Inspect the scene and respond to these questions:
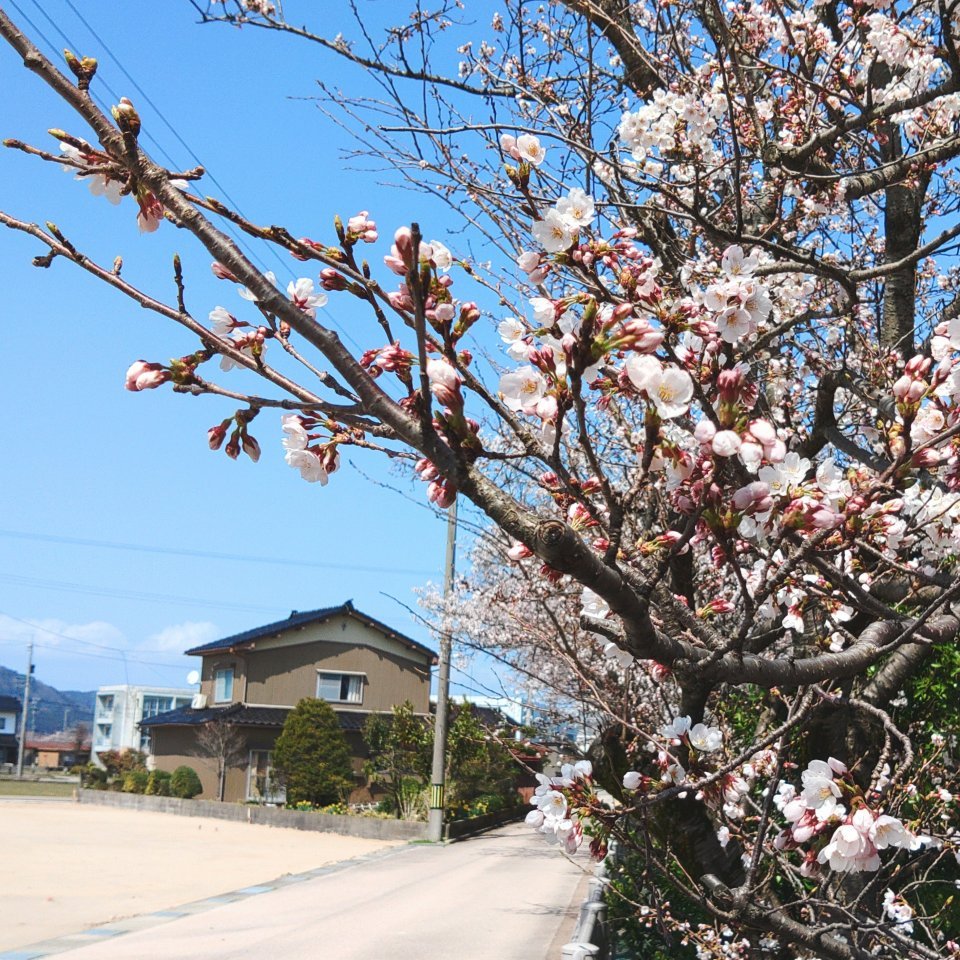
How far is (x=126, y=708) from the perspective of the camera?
251ft

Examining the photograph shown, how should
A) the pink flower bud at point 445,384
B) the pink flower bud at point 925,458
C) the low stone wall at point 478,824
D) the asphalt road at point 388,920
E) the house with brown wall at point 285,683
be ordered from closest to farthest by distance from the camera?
the pink flower bud at point 445,384 < the pink flower bud at point 925,458 < the asphalt road at point 388,920 < the low stone wall at point 478,824 < the house with brown wall at point 285,683

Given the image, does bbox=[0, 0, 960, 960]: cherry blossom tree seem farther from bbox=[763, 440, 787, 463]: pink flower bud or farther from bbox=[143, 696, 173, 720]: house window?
bbox=[143, 696, 173, 720]: house window

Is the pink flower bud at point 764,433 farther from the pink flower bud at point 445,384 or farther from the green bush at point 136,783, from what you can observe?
the green bush at point 136,783

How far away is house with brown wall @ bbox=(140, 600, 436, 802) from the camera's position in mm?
33094

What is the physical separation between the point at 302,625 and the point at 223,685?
3808 mm

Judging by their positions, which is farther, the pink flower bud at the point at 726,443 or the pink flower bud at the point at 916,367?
the pink flower bud at the point at 916,367

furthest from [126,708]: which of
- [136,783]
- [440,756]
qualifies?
[440,756]

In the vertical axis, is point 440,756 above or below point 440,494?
below

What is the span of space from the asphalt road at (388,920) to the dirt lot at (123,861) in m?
1.15

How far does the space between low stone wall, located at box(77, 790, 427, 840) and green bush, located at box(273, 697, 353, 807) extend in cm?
141

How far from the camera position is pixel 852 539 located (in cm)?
225

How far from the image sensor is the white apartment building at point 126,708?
76.4 m

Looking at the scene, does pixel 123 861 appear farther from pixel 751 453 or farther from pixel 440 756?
pixel 751 453

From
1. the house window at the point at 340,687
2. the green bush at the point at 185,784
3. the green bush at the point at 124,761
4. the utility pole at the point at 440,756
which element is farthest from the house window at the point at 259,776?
the green bush at the point at 124,761
